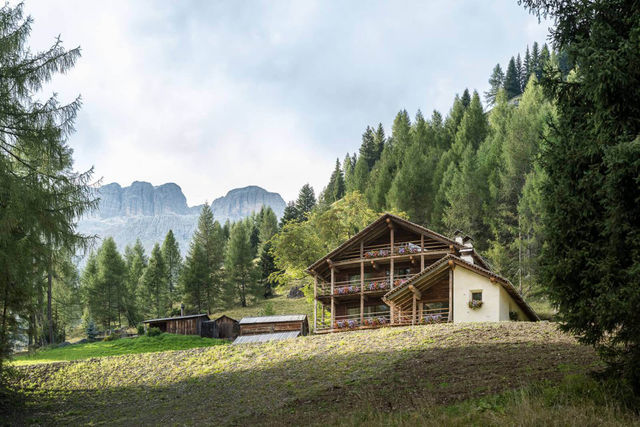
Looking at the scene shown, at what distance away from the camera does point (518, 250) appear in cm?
4403

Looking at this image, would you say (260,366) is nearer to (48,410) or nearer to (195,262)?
(48,410)

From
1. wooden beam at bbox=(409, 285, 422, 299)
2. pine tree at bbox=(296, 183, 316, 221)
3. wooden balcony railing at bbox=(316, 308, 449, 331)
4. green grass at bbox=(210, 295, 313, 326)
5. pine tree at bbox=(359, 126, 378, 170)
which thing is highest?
pine tree at bbox=(359, 126, 378, 170)

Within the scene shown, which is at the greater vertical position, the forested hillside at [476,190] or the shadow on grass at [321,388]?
the forested hillside at [476,190]

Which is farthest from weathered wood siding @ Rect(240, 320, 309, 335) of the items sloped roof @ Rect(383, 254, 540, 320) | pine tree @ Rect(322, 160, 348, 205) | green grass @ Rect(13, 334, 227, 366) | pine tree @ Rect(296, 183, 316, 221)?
pine tree @ Rect(296, 183, 316, 221)

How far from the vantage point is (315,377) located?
15477 millimetres

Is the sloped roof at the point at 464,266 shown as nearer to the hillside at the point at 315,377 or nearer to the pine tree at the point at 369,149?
the hillside at the point at 315,377

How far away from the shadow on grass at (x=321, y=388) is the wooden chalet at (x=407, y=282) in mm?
9560

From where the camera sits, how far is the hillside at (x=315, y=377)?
36.4 ft

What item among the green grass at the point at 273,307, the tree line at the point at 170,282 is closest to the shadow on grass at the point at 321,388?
the green grass at the point at 273,307

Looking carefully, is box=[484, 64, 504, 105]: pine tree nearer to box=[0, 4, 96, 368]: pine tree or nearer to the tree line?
the tree line

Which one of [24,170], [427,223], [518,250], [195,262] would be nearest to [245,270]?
[195,262]

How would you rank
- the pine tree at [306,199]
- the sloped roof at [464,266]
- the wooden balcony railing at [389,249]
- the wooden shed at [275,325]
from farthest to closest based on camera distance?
the pine tree at [306,199] → the wooden shed at [275,325] → the wooden balcony railing at [389,249] → the sloped roof at [464,266]

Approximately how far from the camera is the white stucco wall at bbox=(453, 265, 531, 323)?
81.8 ft

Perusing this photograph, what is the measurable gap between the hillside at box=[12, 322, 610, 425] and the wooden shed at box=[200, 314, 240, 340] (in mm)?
18969
